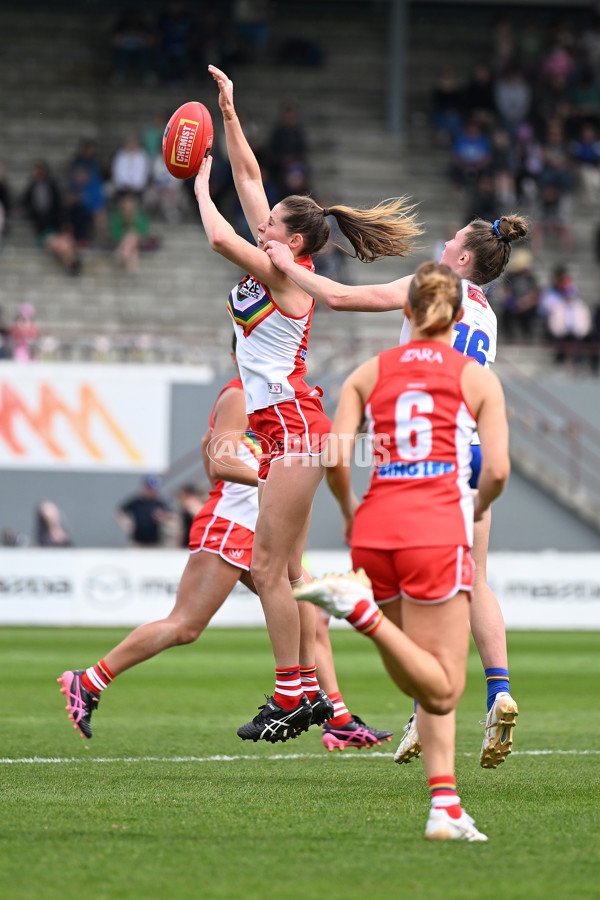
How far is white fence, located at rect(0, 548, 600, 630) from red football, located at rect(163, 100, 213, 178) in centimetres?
968

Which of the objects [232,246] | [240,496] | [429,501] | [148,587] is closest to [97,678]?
[240,496]

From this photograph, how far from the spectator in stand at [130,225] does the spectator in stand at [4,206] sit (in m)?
1.76

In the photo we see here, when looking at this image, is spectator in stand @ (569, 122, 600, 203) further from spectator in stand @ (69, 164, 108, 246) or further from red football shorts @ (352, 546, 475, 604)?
red football shorts @ (352, 546, 475, 604)

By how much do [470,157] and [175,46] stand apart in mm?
5972

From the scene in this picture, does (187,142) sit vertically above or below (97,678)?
above

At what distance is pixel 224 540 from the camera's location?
22.3 feet

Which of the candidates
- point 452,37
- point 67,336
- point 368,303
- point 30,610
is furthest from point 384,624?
point 452,37

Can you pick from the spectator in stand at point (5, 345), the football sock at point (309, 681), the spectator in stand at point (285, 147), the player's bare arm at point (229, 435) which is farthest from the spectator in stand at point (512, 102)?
the football sock at point (309, 681)

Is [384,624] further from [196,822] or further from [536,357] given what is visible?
[536,357]

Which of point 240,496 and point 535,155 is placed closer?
point 240,496

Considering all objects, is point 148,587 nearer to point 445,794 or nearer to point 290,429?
point 290,429

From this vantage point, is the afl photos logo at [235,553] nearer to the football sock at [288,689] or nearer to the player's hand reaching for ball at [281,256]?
the football sock at [288,689]

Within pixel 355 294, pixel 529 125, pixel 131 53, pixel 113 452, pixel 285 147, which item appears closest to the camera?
pixel 355 294

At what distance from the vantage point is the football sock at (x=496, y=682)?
238 inches
